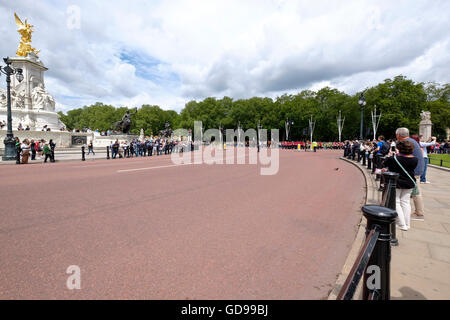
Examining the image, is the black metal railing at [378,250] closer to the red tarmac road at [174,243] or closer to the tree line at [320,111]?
the red tarmac road at [174,243]

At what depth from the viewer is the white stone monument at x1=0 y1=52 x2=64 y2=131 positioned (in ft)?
108

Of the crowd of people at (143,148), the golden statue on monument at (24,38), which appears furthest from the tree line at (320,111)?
the golden statue on monument at (24,38)

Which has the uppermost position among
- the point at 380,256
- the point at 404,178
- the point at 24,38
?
the point at 24,38

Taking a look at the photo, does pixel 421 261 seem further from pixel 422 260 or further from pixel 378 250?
pixel 378 250

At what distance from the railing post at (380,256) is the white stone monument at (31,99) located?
42324 millimetres

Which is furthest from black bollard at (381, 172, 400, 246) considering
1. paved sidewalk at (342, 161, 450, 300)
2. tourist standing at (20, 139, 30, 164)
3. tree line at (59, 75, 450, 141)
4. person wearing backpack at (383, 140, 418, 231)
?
tree line at (59, 75, 450, 141)

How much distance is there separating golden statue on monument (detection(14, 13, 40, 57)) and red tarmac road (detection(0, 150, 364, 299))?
138 feet

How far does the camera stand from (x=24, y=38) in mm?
36938

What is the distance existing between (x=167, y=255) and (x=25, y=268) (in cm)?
178

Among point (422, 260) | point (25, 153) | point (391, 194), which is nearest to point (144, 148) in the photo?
point (25, 153)

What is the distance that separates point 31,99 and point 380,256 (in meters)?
45.4
